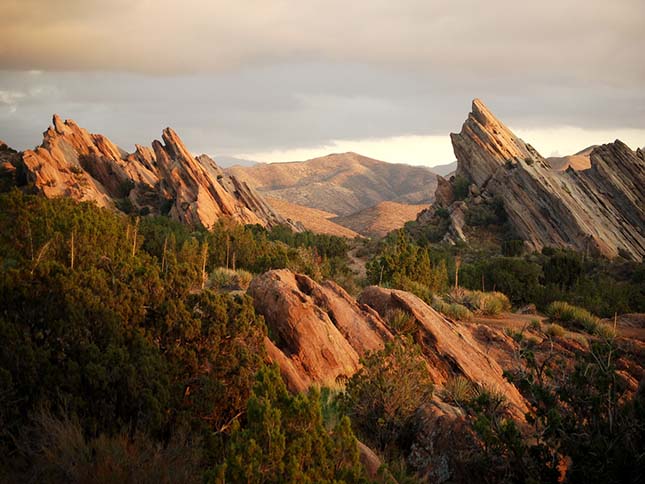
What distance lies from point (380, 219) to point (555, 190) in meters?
48.9

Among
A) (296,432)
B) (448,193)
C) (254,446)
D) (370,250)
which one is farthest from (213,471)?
(448,193)

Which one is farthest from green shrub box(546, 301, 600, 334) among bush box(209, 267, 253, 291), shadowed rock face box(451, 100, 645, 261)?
shadowed rock face box(451, 100, 645, 261)

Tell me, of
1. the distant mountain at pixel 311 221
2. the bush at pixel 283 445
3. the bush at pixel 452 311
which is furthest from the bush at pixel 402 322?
the distant mountain at pixel 311 221

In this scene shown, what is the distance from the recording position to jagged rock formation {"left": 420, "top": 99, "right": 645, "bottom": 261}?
1903 inches

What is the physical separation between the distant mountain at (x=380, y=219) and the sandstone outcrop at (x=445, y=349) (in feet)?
245

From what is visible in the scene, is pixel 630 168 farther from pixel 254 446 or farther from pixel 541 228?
pixel 254 446

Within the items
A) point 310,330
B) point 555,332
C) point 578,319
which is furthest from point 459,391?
point 578,319

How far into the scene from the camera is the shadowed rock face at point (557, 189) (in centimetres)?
4831

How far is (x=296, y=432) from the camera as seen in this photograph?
6.04 meters

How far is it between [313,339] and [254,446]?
6122 millimetres

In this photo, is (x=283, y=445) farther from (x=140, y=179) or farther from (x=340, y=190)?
(x=340, y=190)

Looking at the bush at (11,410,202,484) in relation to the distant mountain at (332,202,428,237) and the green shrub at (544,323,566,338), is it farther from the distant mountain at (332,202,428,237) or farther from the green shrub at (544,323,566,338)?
the distant mountain at (332,202,428,237)

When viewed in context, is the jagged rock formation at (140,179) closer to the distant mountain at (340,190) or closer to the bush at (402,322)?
the bush at (402,322)

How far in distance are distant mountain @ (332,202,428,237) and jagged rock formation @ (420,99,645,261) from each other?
103 ft
